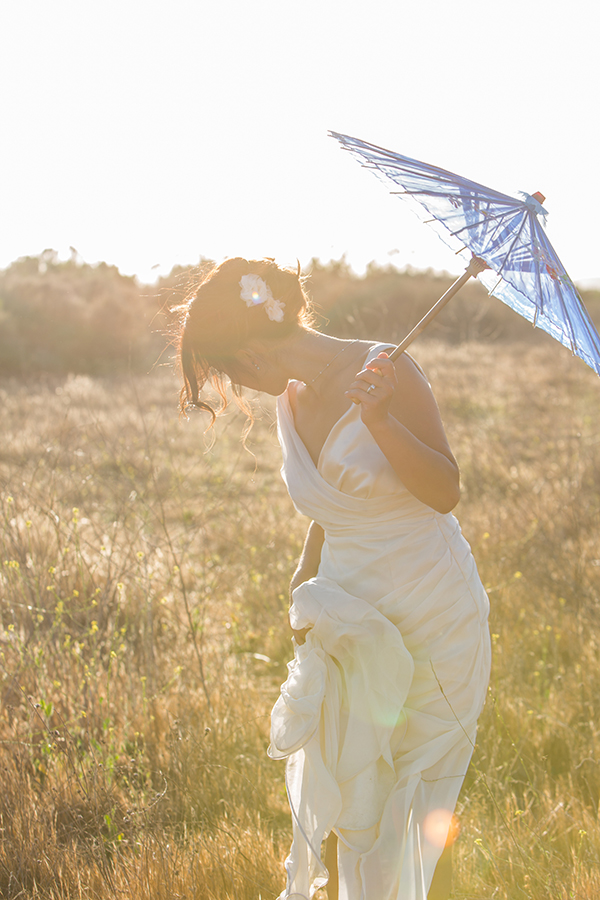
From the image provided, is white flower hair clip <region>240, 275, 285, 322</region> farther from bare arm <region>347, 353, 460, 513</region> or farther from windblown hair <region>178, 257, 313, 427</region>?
bare arm <region>347, 353, 460, 513</region>

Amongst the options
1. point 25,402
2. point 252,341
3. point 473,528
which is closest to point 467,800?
point 252,341

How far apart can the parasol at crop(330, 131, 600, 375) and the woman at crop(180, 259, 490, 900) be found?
0.31m

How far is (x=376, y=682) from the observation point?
1.83 meters

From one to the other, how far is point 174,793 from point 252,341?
1.75 m

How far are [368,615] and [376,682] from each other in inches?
7.2

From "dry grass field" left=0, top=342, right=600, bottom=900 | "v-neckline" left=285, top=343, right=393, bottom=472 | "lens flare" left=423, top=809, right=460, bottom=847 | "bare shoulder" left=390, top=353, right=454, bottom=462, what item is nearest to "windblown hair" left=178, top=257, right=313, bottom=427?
"v-neckline" left=285, top=343, right=393, bottom=472

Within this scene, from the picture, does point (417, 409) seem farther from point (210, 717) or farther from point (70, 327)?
point (70, 327)

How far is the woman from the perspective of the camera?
69.8 inches

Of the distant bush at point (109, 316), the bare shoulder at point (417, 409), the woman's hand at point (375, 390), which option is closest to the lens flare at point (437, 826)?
the bare shoulder at point (417, 409)

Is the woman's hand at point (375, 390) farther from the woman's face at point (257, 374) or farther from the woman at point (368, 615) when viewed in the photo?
the woman's face at point (257, 374)

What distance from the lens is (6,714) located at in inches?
109

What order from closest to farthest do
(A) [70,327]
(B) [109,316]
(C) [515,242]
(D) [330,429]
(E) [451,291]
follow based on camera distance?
(C) [515,242] < (E) [451,291] < (D) [330,429] < (A) [70,327] < (B) [109,316]

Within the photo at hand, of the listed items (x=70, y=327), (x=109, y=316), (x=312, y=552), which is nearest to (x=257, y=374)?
(x=312, y=552)

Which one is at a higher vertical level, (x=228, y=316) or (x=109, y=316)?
(x=109, y=316)
